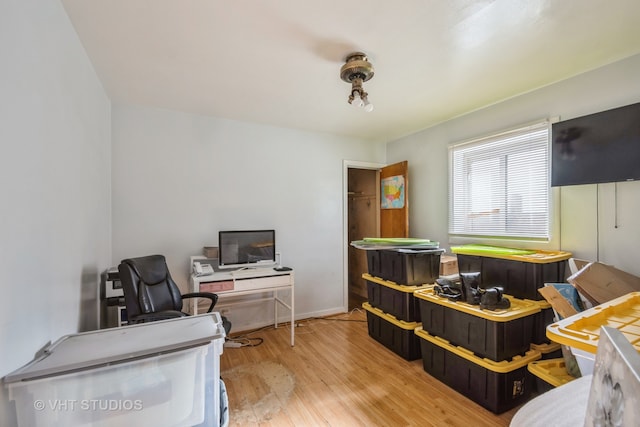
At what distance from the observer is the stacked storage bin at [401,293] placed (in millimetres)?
2537

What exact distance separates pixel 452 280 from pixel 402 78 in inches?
69.1

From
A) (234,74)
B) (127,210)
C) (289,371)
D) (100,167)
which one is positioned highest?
(234,74)

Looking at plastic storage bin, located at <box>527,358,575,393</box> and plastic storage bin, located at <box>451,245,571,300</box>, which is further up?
plastic storage bin, located at <box>451,245,571,300</box>

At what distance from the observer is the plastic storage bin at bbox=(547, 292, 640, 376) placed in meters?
0.94

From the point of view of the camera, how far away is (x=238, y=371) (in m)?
2.36

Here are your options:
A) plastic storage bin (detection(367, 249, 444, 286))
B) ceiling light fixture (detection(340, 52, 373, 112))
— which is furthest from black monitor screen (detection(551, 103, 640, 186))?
ceiling light fixture (detection(340, 52, 373, 112))

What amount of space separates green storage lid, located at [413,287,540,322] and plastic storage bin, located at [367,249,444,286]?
13.6 inches

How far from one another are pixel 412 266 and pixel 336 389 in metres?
1.21

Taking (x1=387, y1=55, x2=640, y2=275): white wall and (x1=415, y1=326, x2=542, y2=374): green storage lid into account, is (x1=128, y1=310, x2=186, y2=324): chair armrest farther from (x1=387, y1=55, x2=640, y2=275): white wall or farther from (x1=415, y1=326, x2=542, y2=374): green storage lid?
(x1=387, y1=55, x2=640, y2=275): white wall

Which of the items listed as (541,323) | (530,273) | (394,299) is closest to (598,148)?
(530,273)

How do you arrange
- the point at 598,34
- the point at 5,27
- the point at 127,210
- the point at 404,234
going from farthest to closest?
the point at 404,234
the point at 127,210
the point at 598,34
the point at 5,27

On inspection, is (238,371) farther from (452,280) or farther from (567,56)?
(567,56)

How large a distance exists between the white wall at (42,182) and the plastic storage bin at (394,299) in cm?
239

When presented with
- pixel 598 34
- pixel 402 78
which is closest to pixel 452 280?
pixel 402 78
